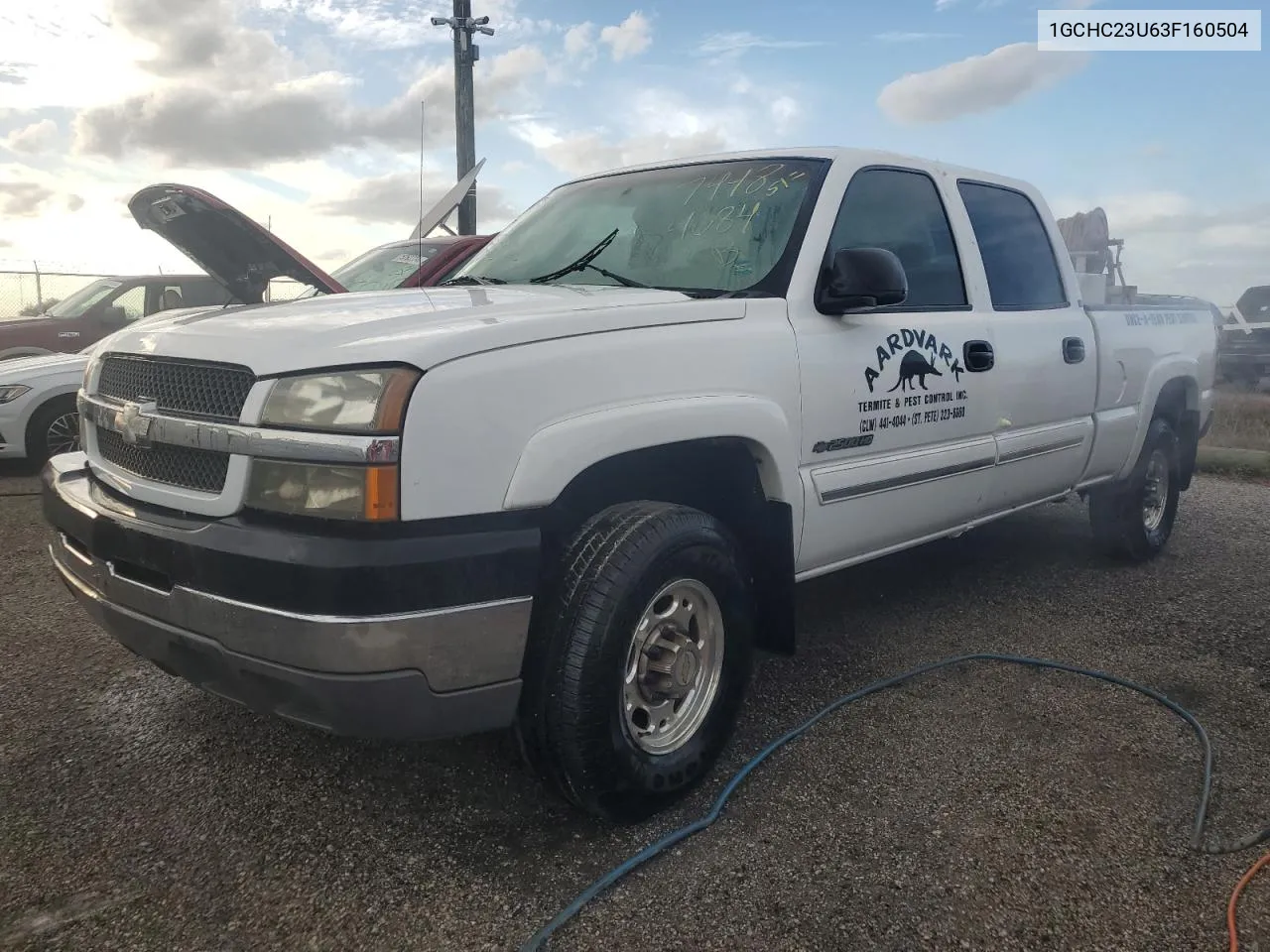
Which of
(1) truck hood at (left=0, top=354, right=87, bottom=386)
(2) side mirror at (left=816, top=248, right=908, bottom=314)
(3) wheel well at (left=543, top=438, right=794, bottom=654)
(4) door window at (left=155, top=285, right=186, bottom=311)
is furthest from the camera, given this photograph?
(4) door window at (left=155, top=285, right=186, bottom=311)

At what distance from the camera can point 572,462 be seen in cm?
228

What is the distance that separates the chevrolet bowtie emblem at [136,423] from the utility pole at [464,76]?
9537 millimetres

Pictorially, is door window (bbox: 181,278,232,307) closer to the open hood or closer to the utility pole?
the utility pole

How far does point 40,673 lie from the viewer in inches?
139

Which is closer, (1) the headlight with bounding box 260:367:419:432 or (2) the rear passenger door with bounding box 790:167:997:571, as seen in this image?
(1) the headlight with bounding box 260:367:419:432

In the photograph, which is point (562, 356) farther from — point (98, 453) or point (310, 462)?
point (98, 453)

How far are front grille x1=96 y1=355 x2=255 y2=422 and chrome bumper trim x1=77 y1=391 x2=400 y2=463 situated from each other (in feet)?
0.12

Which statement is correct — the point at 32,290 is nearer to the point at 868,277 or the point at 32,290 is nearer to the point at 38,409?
the point at 38,409

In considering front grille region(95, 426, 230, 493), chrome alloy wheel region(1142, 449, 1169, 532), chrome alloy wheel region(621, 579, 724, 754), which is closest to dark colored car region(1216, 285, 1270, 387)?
chrome alloy wheel region(1142, 449, 1169, 532)

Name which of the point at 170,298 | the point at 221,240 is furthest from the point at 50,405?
the point at 221,240

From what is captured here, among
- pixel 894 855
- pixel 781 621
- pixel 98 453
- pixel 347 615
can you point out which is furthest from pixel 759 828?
pixel 98 453

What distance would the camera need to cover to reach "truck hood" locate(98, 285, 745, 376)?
2164 millimetres

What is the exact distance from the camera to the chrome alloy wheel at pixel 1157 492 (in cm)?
537

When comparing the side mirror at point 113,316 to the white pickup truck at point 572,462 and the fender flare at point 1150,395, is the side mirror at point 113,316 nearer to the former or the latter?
the white pickup truck at point 572,462
